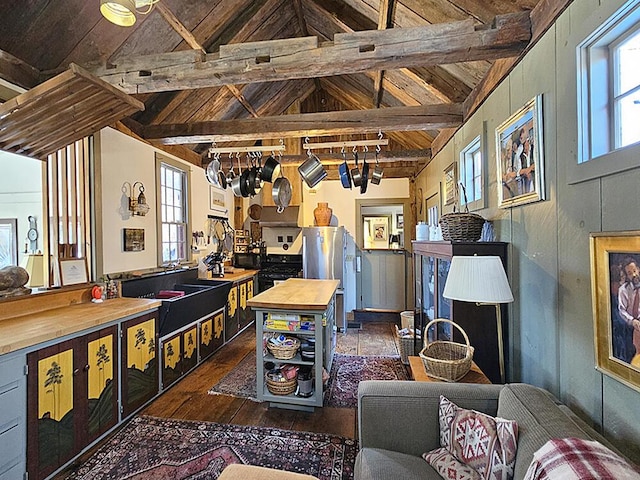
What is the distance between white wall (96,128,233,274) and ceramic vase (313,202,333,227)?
8.62 feet

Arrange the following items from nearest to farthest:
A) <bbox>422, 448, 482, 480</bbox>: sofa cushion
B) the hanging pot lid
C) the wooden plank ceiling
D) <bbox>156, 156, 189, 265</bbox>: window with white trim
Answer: <bbox>422, 448, 482, 480</bbox>: sofa cushion < the wooden plank ceiling < <bbox>156, 156, 189, 265</bbox>: window with white trim < the hanging pot lid

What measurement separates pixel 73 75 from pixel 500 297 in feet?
8.68

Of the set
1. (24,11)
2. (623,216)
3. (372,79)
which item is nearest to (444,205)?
(372,79)

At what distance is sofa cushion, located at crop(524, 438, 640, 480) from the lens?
0.85 meters

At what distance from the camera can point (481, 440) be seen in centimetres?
131

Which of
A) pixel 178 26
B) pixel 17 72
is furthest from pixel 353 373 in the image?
pixel 17 72

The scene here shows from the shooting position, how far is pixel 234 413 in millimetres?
2643

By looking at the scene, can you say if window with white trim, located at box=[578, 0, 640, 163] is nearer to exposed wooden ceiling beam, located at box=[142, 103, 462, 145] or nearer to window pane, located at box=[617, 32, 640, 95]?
window pane, located at box=[617, 32, 640, 95]

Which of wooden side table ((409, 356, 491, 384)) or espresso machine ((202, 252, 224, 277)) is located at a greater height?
espresso machine ((202, 252, 224, 277))

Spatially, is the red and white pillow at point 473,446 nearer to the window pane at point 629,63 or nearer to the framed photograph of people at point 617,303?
the framed photograph of people at point 617,303

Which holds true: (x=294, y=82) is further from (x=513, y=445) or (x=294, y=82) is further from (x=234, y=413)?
(x=513, y=445)

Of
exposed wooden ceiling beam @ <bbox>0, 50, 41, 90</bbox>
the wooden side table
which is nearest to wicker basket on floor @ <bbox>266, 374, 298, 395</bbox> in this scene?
the wooden side table

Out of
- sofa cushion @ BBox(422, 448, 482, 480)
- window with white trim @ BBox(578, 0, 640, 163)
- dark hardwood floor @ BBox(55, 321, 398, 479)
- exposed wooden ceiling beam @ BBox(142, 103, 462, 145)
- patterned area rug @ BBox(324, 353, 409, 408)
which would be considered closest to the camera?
window with white trim @ BBox(578, 0, 640, 163)

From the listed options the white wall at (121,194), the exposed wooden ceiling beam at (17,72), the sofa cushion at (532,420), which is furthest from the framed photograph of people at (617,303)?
the exposed wooden ceiling beam at (17,72)
